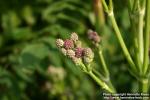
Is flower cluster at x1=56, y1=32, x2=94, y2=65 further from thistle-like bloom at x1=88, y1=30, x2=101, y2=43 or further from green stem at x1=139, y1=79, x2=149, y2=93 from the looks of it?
green stem at x1=139, y1=79, x2=149, y2=93

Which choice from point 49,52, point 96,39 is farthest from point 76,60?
point 49,52

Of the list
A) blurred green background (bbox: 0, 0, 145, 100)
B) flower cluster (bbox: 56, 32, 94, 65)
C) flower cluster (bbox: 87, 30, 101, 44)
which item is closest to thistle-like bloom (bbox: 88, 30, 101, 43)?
flower cluster (bbox: 87, 30, 101, 44)

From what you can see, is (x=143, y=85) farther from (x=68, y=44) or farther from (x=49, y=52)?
(x=49, y=52)

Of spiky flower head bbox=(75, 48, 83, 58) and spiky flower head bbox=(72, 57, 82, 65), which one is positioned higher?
spiky flower head bbox=(75, 48, 83, 58)

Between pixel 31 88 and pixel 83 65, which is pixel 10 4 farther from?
pixel 83 65

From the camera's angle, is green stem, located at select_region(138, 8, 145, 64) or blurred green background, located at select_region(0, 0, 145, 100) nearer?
green stem, located at select_region(138, 8, 145, 64)

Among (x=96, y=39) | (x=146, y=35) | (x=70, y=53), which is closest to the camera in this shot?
(x=70, y=53)

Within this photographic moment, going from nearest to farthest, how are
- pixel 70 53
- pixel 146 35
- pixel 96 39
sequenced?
pixel 70 53 → pixel 146 35 → pixel 96 39
